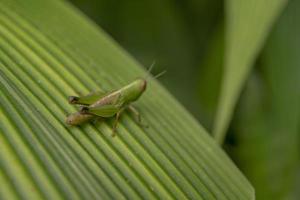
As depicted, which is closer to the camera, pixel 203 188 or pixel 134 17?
pixel 203 188

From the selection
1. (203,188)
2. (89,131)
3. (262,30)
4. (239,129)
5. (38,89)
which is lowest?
(239,129)

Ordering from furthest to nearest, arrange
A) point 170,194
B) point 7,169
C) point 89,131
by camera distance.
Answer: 1. point 89,131
2. point 170,194
3. point 7,169

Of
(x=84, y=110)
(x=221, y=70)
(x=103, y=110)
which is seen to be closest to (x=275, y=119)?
(x=221, y=70)

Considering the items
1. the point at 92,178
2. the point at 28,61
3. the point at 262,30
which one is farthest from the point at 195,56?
the point at 92,178

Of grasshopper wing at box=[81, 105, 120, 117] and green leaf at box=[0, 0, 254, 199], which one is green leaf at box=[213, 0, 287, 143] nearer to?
green leaf at box=[0, 0, 254, 199]

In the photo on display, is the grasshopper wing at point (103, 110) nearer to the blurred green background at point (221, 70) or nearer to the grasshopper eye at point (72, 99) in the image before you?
the grasshopper eye at point (72, 99)

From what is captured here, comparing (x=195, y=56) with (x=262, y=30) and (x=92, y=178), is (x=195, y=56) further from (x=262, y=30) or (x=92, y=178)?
(x=92, y=178)

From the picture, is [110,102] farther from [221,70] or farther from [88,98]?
[221,70]
